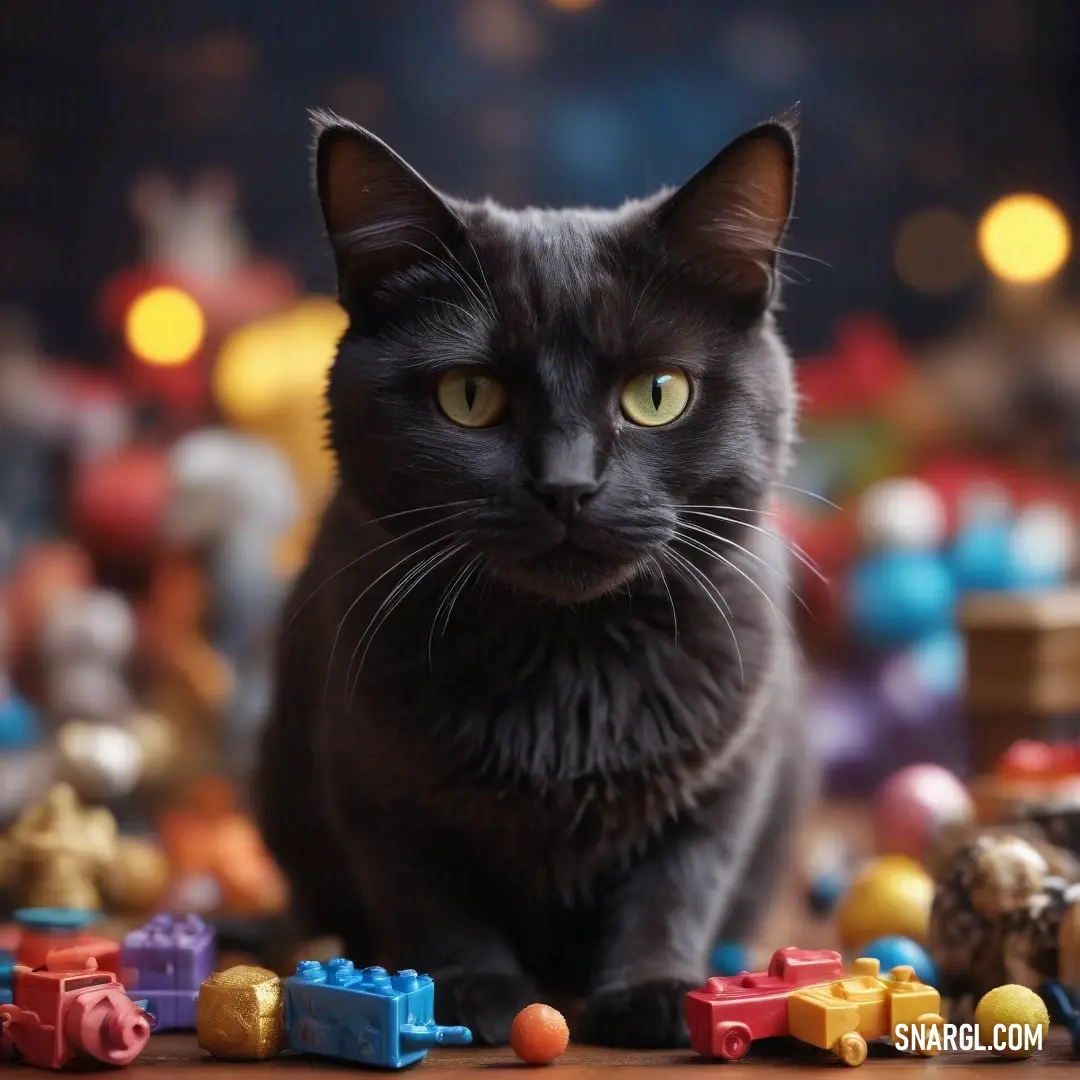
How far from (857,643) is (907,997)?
1.40m

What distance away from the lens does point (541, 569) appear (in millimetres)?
1001

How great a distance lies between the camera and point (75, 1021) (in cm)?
95

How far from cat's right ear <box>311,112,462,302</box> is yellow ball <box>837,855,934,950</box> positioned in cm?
75

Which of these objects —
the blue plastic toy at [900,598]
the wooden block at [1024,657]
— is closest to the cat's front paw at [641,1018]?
the wooden block at [1024,657]

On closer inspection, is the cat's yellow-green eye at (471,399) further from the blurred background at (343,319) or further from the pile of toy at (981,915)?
the blurred background at (343,319)

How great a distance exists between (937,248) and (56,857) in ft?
5.86

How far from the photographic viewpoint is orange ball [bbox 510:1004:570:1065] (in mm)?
969

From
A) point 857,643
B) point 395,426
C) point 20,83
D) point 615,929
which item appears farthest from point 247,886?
point 20,83

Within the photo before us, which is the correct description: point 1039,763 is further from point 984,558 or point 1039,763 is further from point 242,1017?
point 242,1017

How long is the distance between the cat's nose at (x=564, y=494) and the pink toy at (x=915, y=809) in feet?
2.73

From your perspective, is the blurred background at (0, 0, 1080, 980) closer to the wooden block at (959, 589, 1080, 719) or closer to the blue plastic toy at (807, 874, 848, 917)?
the wooden block at (959, 589, 1080, 719)

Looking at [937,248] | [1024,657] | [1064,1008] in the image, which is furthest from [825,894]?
[937,248]

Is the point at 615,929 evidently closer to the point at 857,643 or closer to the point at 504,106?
the point at 857,643

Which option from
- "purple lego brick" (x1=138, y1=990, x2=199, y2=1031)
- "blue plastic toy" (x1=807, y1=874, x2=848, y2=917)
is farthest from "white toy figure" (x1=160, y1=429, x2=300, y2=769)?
"purple lego brick" (x1=138, y1=990, x2=199, y2=1031)
